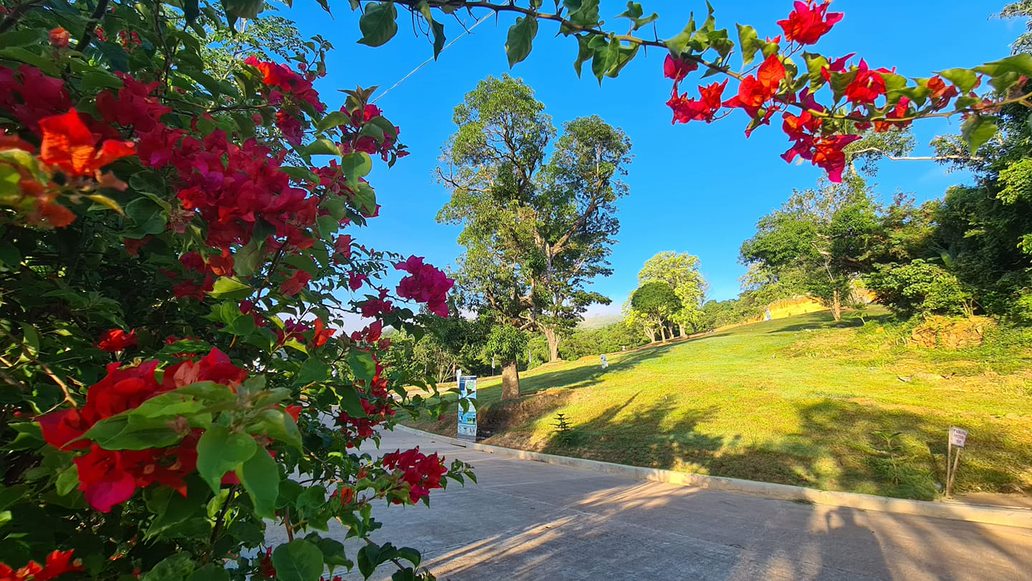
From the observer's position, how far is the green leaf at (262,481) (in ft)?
1.45

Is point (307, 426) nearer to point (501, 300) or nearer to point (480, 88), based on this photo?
point (501, 300)

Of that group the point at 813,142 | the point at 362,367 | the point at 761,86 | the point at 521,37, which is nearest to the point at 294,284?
the point at 362,367

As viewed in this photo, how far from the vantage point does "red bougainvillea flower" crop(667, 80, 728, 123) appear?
3.87ft

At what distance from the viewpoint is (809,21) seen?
3.30 feet

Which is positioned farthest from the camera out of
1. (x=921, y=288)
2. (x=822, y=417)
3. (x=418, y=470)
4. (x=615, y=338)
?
(x=615, y=338)

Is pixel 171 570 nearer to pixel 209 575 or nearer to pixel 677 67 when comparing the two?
pixel 209 575

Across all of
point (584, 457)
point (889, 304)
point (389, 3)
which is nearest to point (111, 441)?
point (389, 3)

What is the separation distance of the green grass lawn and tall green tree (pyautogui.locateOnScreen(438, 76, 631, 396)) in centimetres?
299

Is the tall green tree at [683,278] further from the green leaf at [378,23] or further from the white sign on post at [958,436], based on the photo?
the green leaf at [378,23]

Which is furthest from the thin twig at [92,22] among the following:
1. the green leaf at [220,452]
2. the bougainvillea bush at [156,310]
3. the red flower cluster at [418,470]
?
the red flower cluster at [418,470]

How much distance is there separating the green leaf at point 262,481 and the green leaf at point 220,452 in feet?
0.07

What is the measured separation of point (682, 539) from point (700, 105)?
3.98m

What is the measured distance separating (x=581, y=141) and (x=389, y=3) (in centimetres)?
1381

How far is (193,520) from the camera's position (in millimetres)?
716
